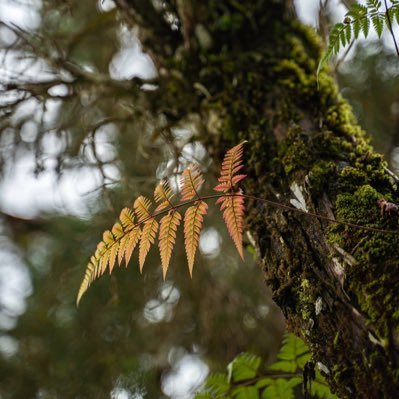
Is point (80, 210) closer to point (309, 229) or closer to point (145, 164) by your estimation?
point (145, 164)

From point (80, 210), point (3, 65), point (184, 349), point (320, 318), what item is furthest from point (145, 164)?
point (320, 318)

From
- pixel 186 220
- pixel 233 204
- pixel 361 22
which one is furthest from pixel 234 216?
pixel 361 22

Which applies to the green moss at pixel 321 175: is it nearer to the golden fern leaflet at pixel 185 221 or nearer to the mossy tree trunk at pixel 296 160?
the mossy tree trunk at pixel 296 160

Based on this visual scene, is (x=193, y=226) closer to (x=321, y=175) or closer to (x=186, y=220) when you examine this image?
(x=186, y=220)

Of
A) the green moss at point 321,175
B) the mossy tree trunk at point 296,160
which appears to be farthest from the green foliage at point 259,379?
the green moss at point 321,175

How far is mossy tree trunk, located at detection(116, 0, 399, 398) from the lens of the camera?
1136 millimetres

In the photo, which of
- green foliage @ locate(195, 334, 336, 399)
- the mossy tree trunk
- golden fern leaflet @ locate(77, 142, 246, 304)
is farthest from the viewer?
green foliage @ locate(195, 334, 336, 399)

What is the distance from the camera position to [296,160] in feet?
5.38

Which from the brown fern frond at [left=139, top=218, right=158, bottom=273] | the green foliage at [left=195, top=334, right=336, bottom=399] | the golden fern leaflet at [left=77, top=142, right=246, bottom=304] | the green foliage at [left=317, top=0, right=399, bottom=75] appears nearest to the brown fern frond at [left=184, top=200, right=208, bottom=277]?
the golden fern leaflet at [left=77, top=142, right=246, bottom=304]

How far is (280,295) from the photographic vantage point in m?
1.38

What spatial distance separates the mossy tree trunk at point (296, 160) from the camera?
1.14 m

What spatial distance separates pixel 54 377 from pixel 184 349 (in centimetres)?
115

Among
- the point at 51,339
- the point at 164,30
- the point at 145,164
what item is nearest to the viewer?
the point at 164,30

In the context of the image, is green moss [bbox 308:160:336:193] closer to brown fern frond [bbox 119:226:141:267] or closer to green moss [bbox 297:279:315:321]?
green moss [bbox 297:279:315:321]
